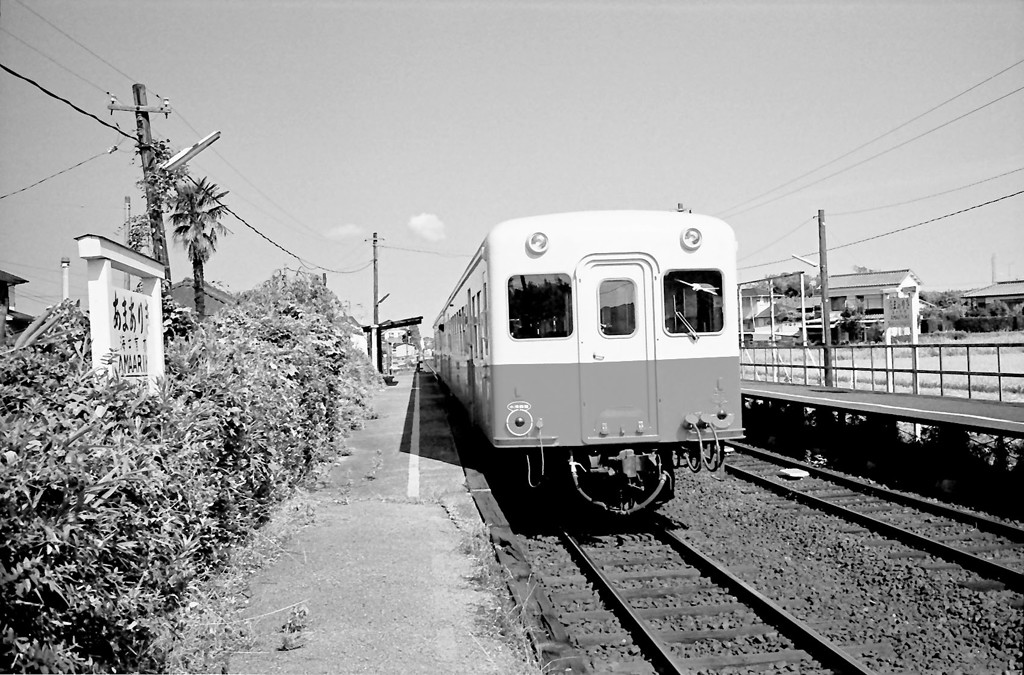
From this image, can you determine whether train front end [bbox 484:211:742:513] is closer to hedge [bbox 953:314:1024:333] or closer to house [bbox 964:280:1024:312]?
hedge [bbox 953:314:1024:333]

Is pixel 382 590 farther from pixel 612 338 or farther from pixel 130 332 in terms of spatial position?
pixel 612 338

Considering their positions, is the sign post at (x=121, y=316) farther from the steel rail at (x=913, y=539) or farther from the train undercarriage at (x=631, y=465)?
the steel rail at (x=913, y=539)

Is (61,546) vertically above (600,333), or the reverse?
(600,333)

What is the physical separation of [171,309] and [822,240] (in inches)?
800

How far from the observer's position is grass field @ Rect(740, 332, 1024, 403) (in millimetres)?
21250

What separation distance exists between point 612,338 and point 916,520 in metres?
4.41

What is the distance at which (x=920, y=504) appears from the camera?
1009cm

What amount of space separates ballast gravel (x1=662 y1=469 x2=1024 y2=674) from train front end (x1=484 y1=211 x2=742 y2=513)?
1.15 meters

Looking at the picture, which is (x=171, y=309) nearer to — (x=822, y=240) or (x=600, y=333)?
(x=600, y=333)

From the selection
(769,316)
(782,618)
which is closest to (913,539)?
(782,618)

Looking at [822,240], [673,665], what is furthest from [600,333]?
[822,240]

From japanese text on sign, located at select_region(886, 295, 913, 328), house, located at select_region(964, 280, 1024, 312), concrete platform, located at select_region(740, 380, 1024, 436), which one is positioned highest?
house, located at select_region(964, 280, 1024, 312)

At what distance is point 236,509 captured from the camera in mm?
6250

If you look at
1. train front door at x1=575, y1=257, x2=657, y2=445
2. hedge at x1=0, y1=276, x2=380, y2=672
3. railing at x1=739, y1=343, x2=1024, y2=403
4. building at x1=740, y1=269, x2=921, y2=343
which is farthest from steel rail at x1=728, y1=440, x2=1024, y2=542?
building at x1=740, y1=269, x2=921, y2=343
